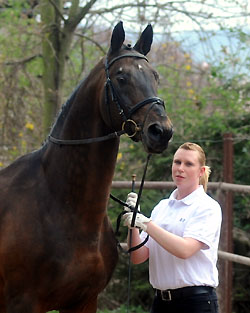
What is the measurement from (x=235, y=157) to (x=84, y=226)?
12.4 ft

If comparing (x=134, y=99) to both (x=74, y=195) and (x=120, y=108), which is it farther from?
(x=74, y=195)

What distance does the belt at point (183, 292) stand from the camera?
132 inches

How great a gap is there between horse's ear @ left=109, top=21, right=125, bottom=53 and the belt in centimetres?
136

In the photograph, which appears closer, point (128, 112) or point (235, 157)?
point (128, 112)

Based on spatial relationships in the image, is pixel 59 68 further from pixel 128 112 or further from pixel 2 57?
pixel 128 112

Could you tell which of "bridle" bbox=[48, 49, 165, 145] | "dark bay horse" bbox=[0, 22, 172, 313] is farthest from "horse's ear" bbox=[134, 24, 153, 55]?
"bridle" bbox=[48, 49, 165, 145]

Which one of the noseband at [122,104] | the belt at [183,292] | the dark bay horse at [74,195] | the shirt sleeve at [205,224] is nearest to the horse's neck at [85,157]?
the dark bay horse at [74,195]

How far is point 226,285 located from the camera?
5.48 meters

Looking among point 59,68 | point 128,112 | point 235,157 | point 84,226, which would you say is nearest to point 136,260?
point 84,226

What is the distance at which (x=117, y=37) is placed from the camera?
339 centimetres

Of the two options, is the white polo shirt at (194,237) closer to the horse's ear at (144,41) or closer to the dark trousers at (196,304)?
the dark trousers at (196,304)

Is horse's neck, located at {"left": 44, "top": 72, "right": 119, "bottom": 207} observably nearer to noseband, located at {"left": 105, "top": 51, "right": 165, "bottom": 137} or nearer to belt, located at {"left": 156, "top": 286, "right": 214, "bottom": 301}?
noseband, located at {"left": 105, "top": 51, "right": 165, "bottom": 137}

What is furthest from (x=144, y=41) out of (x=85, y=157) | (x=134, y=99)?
(x=85, y=157)

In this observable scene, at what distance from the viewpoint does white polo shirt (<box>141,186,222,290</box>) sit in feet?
10.9
